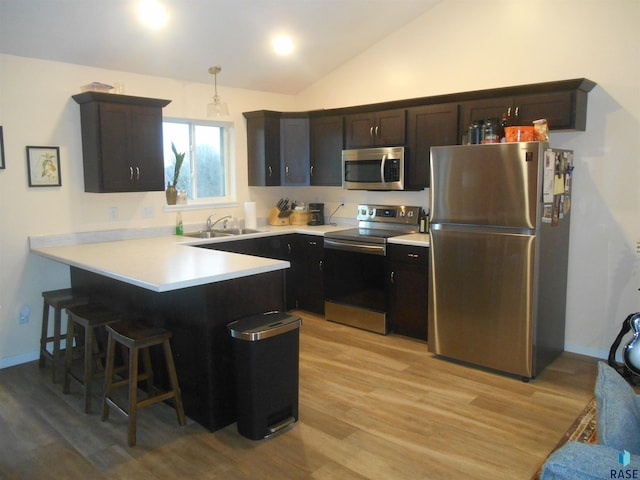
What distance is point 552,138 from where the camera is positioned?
13.1 feet

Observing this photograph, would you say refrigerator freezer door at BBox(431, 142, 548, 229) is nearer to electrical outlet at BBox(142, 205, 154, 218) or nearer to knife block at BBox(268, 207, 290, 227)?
knife block at BBox(268, 207, 290, 227)

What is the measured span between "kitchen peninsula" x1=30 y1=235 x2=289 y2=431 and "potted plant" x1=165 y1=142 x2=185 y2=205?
1.38 metres

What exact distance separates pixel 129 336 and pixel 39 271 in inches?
65.2

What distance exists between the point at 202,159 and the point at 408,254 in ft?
7.76

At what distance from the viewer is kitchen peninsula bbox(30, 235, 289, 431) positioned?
2.80m

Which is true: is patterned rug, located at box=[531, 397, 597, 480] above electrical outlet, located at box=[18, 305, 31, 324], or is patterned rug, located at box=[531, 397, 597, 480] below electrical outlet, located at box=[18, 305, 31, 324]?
below

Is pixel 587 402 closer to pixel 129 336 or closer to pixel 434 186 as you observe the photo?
pixel 434 186

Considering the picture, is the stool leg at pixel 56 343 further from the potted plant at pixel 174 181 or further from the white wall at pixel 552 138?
the potted plant at pixel 174 181

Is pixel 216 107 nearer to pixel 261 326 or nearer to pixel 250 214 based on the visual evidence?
pixel 250 214

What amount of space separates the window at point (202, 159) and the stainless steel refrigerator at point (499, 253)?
2.45m

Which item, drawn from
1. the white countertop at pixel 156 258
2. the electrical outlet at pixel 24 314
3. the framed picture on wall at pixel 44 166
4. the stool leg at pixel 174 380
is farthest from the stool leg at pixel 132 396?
the framed picture on wall at pixel 44 166

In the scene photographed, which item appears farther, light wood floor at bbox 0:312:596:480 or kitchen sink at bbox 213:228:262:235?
kitchen sink at bbox 213:228:262:235

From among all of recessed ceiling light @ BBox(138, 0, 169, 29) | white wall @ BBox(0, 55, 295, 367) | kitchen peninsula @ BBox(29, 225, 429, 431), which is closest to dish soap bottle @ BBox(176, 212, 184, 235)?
white wall @ BBox(0, 55, 295, 367)

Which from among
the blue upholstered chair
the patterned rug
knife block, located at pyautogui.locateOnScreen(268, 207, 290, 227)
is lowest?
the patterned rug
